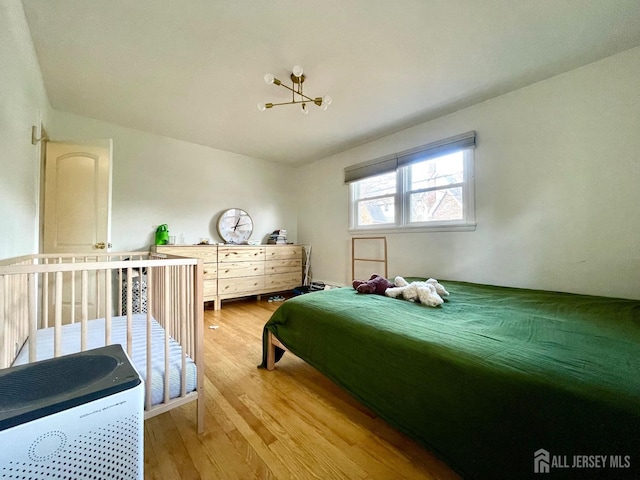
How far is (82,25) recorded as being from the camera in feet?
5.44

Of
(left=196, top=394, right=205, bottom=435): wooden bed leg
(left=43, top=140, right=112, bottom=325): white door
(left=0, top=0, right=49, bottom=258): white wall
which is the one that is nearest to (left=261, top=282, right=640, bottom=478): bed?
(left=196, top=394, right=205, bottom=435): wooden bed leg

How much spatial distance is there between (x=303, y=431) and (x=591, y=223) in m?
2.58

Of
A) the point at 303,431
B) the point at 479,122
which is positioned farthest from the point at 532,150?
the point at 303,431

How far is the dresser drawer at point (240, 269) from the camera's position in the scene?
3469mm

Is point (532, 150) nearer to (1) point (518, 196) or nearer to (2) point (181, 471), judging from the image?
(1) point (518, 196)

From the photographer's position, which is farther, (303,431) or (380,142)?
(380,142)

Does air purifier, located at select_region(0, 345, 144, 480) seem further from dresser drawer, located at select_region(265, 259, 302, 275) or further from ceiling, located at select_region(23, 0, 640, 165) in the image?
dresser drawer, located at select_region(265, 259, 302, 275)

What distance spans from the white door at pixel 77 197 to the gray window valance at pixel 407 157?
2851mm

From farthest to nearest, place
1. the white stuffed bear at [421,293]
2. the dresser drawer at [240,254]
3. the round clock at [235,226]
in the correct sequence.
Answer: the round clock at [235,226]
the dresser drawer at [240,254]
the white stuffed bear at [421,293]

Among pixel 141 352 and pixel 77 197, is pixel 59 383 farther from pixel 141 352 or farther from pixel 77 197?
pixel 77 197

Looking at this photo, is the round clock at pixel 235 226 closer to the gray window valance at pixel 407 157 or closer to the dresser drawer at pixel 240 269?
the dresser drawer at pixel 240 269

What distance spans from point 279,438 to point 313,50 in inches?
96.4

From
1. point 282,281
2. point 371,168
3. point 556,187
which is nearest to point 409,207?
point 371,168

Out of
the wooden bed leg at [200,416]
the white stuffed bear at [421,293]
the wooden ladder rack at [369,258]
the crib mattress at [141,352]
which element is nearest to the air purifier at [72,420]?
the crib mattress at [141,352]
